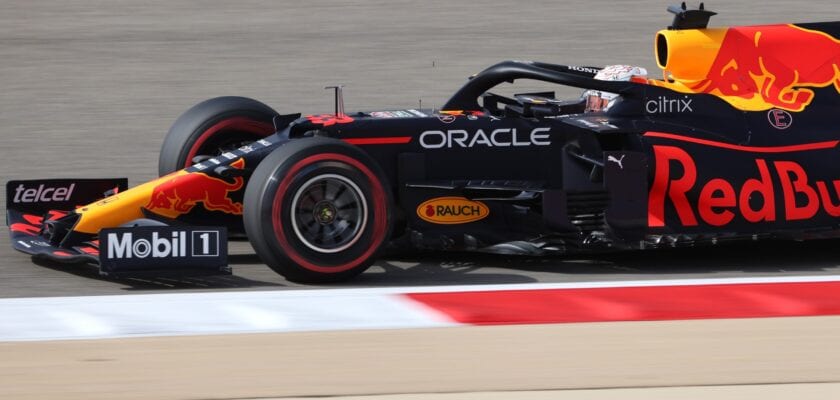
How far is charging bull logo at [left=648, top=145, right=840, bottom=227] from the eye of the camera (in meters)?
7.17

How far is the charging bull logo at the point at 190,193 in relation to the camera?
704 centimetres

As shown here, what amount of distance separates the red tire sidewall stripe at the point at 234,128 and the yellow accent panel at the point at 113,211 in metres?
1.08

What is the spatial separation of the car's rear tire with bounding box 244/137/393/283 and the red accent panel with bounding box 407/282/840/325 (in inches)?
25.8

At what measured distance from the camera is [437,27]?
15383 mm

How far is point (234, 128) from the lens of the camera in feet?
27.0

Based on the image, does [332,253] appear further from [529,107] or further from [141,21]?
[141,21]

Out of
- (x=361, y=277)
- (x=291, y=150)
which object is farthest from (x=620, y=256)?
(x=291, y=150)

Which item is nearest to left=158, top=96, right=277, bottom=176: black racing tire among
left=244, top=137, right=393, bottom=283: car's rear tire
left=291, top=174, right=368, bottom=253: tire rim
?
left=244, top=137, right=393, bottom=283: car's rear tire

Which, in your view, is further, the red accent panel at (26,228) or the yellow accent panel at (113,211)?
the red accent panel at (26,228)

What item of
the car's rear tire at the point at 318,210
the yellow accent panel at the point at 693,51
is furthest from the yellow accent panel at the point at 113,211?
the yellow accent panel at the point at 693,51

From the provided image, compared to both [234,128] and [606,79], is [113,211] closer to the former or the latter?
[234,128]

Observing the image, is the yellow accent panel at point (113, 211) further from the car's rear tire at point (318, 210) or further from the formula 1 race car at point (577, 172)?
the car's rear tire at point (318, 210)

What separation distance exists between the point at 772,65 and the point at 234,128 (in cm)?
307

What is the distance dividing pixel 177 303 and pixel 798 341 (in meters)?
2.51
